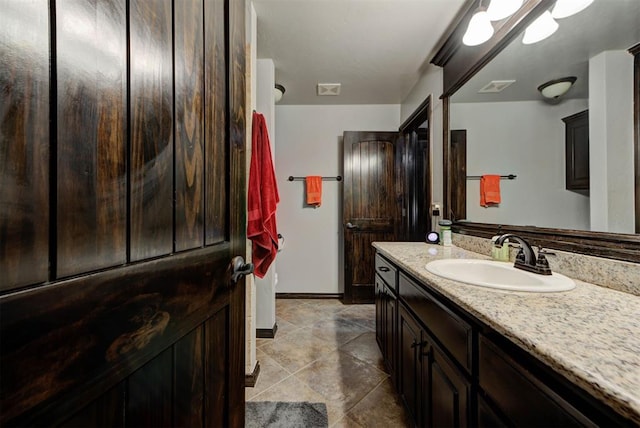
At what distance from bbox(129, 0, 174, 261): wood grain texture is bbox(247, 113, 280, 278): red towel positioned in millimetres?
1001

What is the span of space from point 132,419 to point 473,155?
2031 mm

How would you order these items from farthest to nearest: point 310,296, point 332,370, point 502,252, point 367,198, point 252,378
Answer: point 310,296
point 367,198
point 332,370
point 252,378
point 502,252

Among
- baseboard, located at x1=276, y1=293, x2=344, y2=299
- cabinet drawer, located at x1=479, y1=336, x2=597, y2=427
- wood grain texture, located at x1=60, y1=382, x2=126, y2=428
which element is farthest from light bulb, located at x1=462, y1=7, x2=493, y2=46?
baseboard, located at x1=276, y1=293, x2=344, y2=299

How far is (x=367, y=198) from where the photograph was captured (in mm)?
3143

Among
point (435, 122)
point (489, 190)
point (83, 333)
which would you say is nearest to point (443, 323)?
point (83, 333)

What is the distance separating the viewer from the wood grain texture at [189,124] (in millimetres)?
573

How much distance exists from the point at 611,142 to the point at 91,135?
1.51m

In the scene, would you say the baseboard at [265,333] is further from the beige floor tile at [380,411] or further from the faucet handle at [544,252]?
the faucet handle at [544,252]

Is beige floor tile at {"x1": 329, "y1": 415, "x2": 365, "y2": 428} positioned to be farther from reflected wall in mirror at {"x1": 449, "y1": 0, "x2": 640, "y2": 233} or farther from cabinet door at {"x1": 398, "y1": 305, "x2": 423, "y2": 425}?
reflected wall in mirror at {"x1": 449, "y1": 0, "x2": 640, "y2": 233}

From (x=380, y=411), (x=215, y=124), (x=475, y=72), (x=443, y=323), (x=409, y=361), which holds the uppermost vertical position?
Answer: (x=475, y=72)

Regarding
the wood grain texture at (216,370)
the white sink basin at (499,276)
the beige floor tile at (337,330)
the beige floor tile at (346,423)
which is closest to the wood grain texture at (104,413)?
the wood grain texture at (216,370)

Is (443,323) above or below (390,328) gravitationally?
above

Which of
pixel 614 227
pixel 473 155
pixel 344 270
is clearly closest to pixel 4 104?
pixel 614 227

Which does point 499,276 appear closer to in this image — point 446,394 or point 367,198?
point 446,394
